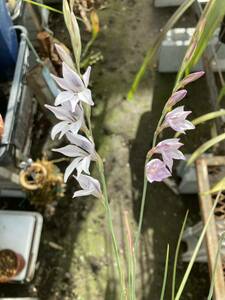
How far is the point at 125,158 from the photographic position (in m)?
1.66

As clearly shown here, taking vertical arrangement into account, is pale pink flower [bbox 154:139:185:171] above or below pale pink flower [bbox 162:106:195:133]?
below

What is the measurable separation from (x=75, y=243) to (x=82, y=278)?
0.13 meters

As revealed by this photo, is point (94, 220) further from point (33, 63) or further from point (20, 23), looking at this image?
point (20, 23)

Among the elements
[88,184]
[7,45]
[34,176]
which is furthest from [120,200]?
[88,184]

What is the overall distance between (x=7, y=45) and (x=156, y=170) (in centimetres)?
83

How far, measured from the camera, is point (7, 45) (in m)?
1.20

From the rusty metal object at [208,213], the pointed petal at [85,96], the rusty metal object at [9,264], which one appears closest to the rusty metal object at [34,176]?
the rusty metal object at [9,264]

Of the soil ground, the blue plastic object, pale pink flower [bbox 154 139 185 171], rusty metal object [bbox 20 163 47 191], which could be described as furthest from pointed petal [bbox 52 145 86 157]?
the soil ground

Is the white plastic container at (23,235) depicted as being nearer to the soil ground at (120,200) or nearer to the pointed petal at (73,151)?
the soil ground at (120,200)

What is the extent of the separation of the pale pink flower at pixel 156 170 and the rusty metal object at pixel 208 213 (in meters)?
0.49

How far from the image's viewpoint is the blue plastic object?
1.13 meters

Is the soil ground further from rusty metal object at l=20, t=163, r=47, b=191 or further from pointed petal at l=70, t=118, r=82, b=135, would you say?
pointed petal at l=70, t=118, r=82, b=135

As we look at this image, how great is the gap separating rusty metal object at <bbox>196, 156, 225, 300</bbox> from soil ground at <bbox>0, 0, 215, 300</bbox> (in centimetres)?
32

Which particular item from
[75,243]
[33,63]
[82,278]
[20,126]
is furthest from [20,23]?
[82,278]
